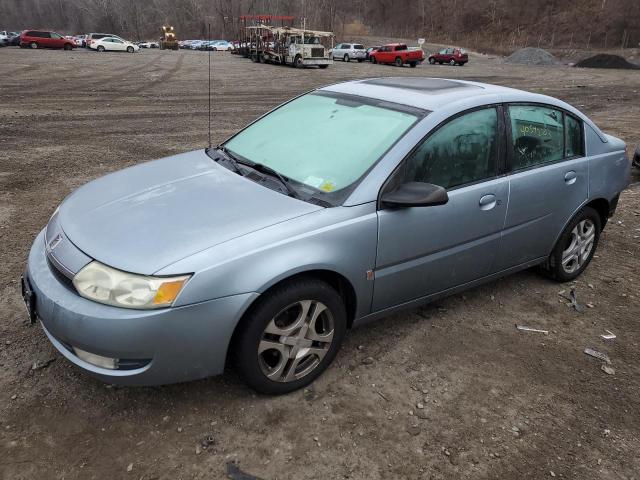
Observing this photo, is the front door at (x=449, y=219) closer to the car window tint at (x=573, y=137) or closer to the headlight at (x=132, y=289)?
the car window tint at (x=573, y=137)

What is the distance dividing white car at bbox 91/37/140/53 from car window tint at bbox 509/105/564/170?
45.4 m

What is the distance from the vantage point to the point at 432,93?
3.47 metres

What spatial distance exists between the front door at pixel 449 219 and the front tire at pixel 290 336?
36 cm

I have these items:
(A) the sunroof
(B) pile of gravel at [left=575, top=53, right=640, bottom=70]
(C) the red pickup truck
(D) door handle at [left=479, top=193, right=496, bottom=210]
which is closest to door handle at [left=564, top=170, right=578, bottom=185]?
(D) door handle at [left=479, top=193, right=496, bottom=210]

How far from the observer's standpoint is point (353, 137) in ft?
10.6

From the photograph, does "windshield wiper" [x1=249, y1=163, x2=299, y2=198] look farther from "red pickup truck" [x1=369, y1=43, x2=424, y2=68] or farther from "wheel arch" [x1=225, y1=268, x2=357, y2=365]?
"red pickup truck" [x1=369, y1=43, x2=424, y2=68]

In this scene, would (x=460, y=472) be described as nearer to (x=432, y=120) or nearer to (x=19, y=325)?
(x=432, y=120)

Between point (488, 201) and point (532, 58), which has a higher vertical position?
point (488, 201)

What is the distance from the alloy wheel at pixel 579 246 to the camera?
421 cm

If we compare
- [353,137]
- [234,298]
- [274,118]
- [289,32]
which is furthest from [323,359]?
[289,32]

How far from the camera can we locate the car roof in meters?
3.31

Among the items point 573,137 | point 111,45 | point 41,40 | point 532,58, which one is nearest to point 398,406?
point 573,137

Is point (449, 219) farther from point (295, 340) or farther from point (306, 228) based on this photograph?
point (295, 340)

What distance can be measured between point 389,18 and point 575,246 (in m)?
100.0
